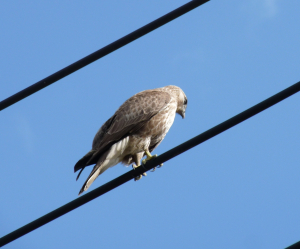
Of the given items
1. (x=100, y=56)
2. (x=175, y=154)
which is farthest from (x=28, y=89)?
(x=175, y=154)

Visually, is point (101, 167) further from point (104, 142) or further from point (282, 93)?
point (282, 93)

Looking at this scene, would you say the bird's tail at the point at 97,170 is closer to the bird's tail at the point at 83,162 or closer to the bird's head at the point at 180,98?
the bird's tail at the point at 83,162

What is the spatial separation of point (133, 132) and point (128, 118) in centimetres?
22

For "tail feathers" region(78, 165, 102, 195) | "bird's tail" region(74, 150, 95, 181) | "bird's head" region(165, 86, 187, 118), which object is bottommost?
"tail feathers" region(78, 165, 102, 195)

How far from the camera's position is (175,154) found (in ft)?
12.9

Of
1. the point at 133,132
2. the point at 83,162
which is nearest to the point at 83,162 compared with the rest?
the point at 83,162

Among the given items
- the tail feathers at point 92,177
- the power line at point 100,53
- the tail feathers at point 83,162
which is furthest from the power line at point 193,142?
the tail feathers at point 83,162

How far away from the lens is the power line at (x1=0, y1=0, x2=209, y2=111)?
12.2ft

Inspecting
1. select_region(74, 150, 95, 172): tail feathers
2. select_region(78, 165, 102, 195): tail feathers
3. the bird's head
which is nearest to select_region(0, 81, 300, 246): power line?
select_region(78, 165, 102, 195): tail feathers

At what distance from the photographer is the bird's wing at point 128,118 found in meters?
6.34

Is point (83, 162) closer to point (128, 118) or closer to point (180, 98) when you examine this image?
point (128, 118)

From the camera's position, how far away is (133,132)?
6.55m

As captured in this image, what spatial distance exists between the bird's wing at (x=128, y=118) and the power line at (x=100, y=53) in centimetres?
243

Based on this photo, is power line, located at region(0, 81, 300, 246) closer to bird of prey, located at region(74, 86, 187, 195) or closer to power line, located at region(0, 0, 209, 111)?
power line, located at region(0, 0, 209, 111)
